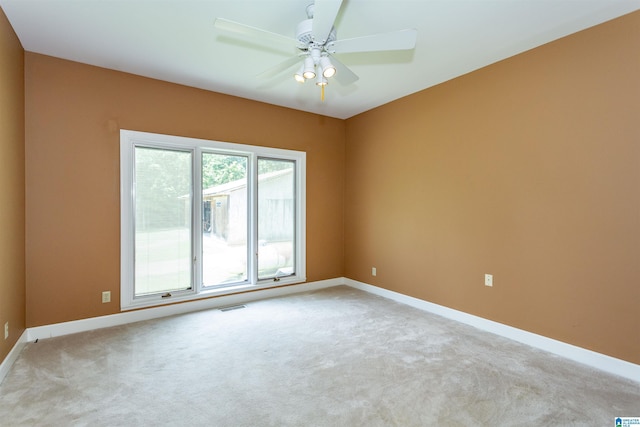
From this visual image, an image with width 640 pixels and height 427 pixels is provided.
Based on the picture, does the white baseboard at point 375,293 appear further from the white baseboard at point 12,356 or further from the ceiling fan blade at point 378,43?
the ceiling fan blade at point 378,43

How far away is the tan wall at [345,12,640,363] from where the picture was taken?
246cm

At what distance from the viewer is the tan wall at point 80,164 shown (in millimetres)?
3059

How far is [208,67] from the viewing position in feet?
11.1

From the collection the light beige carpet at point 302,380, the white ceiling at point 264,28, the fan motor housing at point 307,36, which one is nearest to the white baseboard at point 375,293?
the light beige carpet at point 302,380

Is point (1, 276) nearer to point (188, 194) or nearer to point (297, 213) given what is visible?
point (188, 194)

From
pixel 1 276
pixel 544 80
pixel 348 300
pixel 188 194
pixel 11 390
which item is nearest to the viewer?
pixel 11 390

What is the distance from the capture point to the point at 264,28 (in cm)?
265

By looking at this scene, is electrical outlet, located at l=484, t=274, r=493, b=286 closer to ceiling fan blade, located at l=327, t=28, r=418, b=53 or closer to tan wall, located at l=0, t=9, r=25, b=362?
ceiling fan blade, located at l=327, t=28, r=418, b=53

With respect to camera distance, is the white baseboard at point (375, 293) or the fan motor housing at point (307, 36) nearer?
the fan motor housing at point (307, 36)

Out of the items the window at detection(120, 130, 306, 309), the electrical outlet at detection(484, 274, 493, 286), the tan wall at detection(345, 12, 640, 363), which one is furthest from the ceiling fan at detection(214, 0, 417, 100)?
the electrical outlet at detection(484, 274, 493, 286)

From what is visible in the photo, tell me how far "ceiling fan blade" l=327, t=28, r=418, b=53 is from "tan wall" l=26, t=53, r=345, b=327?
2412mm

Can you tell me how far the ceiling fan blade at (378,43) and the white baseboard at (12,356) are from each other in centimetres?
344

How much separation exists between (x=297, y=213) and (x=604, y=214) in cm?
357

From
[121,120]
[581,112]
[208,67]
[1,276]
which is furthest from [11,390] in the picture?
[581,112]
